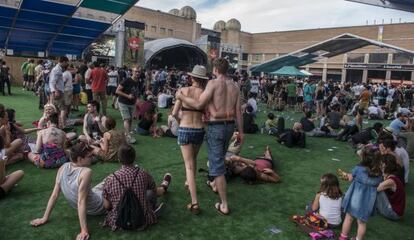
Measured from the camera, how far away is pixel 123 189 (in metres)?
3.86

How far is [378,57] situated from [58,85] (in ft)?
152

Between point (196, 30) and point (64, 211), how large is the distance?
5817 centimetres

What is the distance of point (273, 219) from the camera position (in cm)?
452

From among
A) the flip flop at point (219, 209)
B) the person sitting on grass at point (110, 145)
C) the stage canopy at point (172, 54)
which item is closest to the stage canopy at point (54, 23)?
the person sitting on grass at point (110, 145)

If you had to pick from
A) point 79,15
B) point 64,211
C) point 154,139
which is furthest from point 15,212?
point 79,15

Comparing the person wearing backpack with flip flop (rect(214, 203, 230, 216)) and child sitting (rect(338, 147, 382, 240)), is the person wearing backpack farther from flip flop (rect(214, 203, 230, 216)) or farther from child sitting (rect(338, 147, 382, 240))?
child sitting (rect(338, 147, 382, 240))

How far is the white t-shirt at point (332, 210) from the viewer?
4328 mm

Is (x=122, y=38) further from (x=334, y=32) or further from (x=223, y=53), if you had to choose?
(x=334, y=32)

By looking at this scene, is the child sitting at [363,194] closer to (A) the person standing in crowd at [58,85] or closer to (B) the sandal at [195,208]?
(B) the sandal at [195,208]

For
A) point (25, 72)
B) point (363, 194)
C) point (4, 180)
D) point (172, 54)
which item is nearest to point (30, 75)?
point (25, 72)

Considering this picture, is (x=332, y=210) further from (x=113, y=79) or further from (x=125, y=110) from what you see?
(x=113, y=79)

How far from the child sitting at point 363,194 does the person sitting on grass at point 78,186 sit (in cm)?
276

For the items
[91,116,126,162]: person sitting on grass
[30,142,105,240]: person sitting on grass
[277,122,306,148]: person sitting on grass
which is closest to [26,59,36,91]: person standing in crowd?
[91,116,126,162]: person sitting on grass

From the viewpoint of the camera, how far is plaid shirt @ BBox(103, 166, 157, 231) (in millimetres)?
3873
